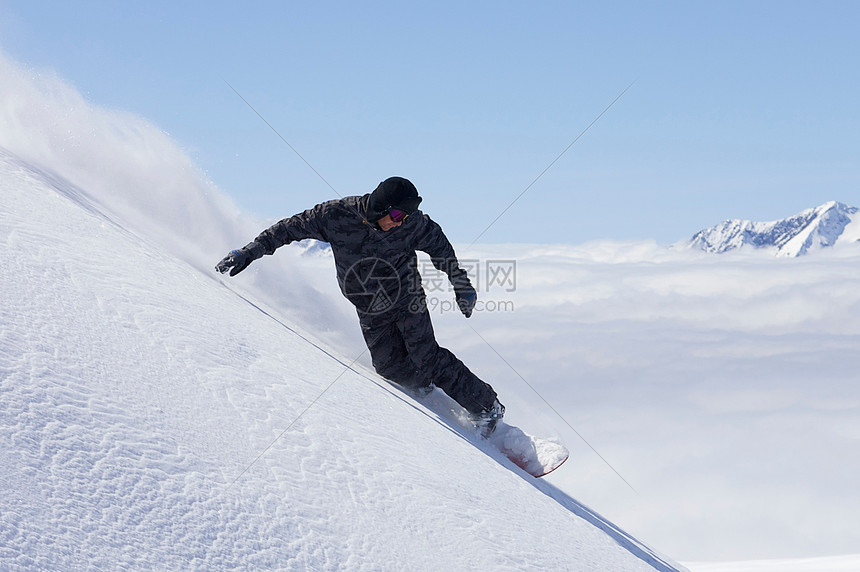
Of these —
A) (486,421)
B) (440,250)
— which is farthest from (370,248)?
(486,421)

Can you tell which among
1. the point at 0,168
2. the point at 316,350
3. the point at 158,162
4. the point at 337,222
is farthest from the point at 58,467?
the point at 158,162

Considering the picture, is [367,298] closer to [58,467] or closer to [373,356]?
[373,356]

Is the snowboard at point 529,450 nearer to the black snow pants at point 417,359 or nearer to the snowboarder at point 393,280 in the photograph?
the snowboarder at point 393,280

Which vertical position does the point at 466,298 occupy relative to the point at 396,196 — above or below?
above

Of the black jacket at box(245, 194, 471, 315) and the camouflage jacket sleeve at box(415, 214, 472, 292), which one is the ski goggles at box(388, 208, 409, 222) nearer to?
the black jacket at box(245, 194, 471, 315)

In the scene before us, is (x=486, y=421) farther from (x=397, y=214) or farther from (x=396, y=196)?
(x=396, y=196)

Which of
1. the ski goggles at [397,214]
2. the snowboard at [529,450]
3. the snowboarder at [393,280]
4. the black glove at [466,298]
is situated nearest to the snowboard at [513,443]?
the snowboard at [529,450]

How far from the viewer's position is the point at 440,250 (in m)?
5.53

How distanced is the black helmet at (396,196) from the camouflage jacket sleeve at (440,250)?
56 centimetres

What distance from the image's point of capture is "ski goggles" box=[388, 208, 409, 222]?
195 inches

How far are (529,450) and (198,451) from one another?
11.9ft

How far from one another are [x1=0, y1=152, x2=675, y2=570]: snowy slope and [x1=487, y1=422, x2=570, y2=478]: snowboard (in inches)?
27.7

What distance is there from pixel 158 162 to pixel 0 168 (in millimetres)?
3879

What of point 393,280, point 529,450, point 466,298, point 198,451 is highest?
point 466,298
